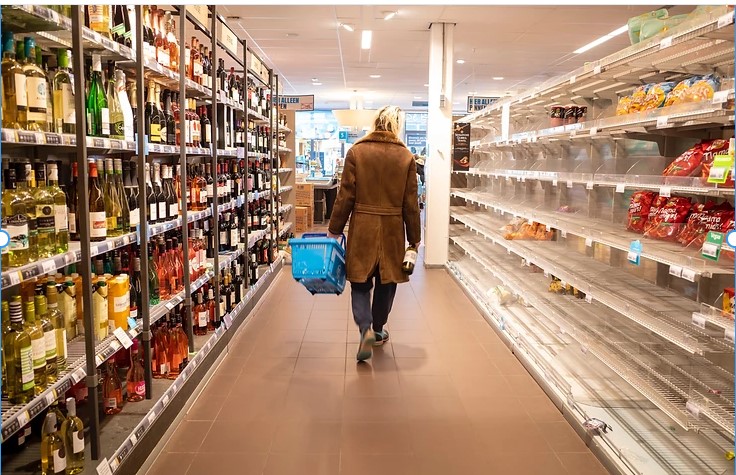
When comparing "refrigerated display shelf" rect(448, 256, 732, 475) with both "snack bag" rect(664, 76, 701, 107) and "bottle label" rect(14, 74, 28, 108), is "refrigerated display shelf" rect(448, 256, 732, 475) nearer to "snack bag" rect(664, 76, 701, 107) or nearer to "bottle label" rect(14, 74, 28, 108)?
"snack bag" rect(664, 76, 701, 107)

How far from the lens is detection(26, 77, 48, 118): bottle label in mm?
2213

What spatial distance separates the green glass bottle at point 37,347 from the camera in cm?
225

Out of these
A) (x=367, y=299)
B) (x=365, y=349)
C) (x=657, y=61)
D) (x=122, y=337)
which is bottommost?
(x=365, y=349)

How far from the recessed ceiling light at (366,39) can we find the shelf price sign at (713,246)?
7449mm

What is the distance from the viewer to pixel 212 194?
15.4ft

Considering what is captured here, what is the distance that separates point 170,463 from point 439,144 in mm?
6640

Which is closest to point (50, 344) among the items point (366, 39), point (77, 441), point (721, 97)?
point (77, 441)

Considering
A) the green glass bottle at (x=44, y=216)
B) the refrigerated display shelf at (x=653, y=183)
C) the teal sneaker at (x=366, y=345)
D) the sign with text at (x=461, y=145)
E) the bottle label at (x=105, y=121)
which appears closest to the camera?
the green glass bottle at (x=44, y=216)

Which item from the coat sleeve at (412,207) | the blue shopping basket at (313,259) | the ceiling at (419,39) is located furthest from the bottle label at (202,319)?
the ceiling at (419,39)

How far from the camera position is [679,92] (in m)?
3.09

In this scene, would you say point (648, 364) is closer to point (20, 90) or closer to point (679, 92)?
point (679, 92)

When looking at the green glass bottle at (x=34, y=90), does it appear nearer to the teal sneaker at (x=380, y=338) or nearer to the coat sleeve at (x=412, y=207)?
the coat sleeve at (x=412, y=207)

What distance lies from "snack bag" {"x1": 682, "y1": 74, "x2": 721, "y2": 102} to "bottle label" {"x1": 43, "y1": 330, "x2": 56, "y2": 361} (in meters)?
3.02

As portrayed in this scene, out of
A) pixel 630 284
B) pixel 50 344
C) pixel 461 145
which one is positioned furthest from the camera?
pixel 461 145
